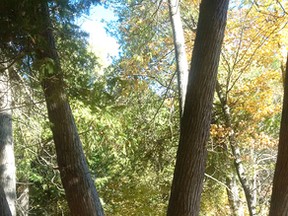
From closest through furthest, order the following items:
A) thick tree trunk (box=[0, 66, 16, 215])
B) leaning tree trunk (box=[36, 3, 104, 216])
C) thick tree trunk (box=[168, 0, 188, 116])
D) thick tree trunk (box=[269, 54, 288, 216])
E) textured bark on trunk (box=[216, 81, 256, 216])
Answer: thick tree trunk (box=[269, 54, 288, 216])
leaning tree trunk (box=[36, 3, 104, 216])
thick tree trunk (box=[168, 0, 188, 116])
thick tree trunk (box=[0, 66, 16, 215])
textured bark on trunk (box=[216, 81, 256, 216])

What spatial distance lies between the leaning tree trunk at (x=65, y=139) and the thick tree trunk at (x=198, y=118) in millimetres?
810

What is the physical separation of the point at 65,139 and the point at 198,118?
122 cm

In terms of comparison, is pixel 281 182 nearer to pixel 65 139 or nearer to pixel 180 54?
pixel 65 139

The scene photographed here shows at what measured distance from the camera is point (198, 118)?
2686 millimetres

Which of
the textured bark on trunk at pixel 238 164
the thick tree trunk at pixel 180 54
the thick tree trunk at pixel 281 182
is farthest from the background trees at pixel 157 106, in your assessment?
the thick tree trunk at pixel 281 182

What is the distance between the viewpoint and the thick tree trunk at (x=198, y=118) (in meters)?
2.67

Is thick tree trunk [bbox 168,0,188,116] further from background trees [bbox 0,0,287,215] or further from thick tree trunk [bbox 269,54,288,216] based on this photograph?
thick tree trunk [bbox 269,54,288,216]

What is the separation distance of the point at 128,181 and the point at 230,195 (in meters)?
3.18

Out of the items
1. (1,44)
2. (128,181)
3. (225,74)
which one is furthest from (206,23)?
(128,181)

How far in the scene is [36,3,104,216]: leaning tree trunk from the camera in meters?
3.11

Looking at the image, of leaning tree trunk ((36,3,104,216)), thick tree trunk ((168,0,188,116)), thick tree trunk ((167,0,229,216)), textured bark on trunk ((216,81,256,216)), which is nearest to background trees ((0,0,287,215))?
textured bark on trunk ((216,81,256,216))

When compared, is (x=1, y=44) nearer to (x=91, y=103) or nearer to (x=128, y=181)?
(x=91, y=103)

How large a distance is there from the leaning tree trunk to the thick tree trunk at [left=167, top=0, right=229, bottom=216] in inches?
31.9

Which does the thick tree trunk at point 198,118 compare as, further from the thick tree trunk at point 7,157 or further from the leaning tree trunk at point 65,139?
the thick tree trunk at point 7,157
